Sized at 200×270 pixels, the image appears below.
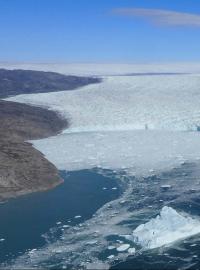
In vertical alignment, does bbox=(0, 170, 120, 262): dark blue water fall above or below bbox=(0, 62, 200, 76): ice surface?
below

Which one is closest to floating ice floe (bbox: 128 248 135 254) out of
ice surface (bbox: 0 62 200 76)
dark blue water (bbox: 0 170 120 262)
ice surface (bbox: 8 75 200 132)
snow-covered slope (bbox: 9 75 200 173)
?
dark blue water (bbox: 0 170 120 262)

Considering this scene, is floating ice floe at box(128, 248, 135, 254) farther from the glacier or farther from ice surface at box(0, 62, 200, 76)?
ice surface at box(0, 62, 200, 76)

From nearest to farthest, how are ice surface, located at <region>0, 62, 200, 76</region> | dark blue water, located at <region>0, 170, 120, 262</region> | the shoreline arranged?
dark blue water, located at <region>0, 170, 120, 262</region> < the shoreline < ice surface, located at <region>0, 62, 200, 76</region>

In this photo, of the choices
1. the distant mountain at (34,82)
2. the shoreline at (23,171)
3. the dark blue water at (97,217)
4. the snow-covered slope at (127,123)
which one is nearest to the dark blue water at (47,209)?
the dark blue water at (97,217)

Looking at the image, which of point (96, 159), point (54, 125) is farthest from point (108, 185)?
point (54, 125)

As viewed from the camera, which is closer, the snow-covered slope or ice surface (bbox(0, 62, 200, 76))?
the snow-covered slope

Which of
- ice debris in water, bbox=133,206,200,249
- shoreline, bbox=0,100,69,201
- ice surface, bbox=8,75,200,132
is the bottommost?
ice debris in water, bbox=133,206,200,249

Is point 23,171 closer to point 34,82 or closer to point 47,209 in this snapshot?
point 47,209
